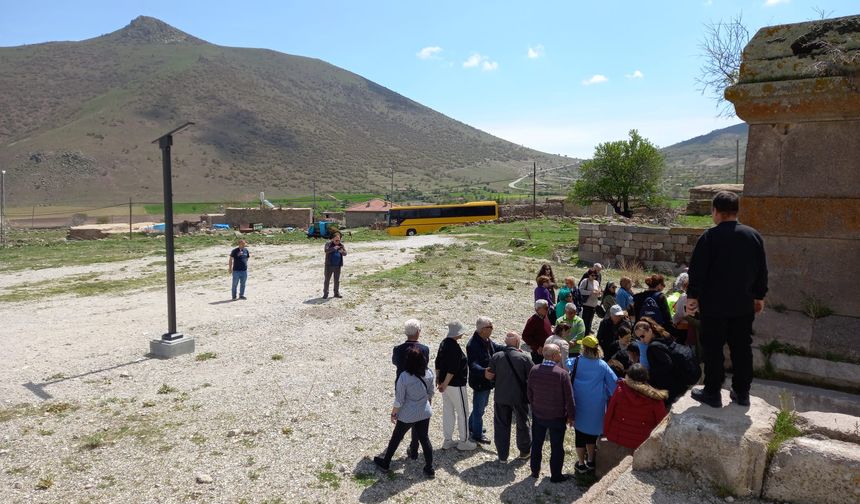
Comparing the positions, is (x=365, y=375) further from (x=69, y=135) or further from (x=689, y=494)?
(x=69, y=135)

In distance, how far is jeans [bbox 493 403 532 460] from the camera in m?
6.22

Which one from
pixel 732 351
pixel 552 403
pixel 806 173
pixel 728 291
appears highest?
pixel 806 173

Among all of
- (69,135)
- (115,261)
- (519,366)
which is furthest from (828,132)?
(69,135)

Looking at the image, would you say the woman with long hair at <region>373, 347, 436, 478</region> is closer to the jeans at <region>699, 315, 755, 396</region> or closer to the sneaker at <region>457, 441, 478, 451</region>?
the sneaker at <region>457, 441, 478, 451</region>

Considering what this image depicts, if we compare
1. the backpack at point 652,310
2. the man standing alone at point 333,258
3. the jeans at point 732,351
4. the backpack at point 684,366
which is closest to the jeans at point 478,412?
the backpack at point 684,366

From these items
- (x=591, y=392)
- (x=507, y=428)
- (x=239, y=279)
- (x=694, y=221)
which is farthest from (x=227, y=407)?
(x=694, y=221)

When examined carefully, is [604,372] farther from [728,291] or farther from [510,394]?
[728,291]

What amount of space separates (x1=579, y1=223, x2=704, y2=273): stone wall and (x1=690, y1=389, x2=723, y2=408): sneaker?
16556 millimetres

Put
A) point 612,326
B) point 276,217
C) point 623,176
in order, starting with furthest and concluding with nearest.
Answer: point 276,217 < point 623,176 < point 612,326

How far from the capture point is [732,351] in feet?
12.8

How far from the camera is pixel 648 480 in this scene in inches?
141

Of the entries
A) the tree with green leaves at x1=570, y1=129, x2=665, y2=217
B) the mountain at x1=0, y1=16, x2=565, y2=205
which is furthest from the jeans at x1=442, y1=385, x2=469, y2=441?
the mountain at x1=0, y1=16, x2=565, y2=205

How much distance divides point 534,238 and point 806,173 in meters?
24.3

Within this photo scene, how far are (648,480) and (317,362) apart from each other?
6894 millimetres
